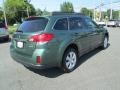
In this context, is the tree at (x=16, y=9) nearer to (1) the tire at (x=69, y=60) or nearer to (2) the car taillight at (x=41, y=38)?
(1) the tire at (x=69, y=60)

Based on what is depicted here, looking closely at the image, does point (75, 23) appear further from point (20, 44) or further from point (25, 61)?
point (25, 61)

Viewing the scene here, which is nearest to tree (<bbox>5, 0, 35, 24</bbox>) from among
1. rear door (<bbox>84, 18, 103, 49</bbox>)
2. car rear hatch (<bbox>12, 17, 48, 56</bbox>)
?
rear door (<bbox>84, 18, 103, 49</bbox>)

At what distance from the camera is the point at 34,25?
5.32 metres

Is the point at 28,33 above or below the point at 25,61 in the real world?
above

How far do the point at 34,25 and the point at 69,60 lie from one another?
4.97ft

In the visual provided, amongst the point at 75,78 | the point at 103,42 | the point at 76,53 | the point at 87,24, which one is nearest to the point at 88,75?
the point at 75,78

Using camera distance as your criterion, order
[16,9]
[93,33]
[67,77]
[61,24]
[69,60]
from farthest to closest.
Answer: [16,9], [93,33], [69,60], [61,24], [67,77]

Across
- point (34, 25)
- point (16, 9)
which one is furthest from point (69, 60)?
point (16, 9)

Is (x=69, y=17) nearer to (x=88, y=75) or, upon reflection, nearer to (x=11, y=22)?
(x=88, y=75)

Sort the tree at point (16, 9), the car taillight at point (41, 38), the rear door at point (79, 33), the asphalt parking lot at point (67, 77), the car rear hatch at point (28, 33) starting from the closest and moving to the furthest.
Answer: the asphalt parking lot at point (67, 77) → the car taillight at point (41, 38) → the car rear hatch at point (28, 33) → the rear door at point (79, 33) → the tree at point (16, 9)

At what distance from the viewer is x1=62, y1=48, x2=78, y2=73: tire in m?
5.56

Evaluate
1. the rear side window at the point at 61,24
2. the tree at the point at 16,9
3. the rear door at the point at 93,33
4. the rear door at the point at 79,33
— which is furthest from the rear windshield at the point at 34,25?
the tree at the point at 16,9

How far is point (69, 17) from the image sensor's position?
5.98m

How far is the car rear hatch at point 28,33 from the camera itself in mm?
5047
